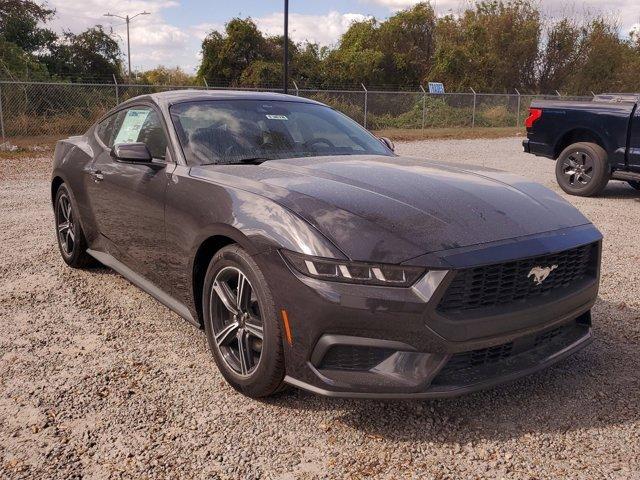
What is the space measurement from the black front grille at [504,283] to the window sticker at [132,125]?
8.65 ft

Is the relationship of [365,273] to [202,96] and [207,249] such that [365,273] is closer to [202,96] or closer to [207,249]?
[207,249]

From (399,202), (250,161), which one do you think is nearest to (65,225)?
(250,161)

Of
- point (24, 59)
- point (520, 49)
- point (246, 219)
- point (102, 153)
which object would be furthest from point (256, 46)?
point (246, 219)

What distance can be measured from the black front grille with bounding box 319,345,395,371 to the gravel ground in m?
0.38

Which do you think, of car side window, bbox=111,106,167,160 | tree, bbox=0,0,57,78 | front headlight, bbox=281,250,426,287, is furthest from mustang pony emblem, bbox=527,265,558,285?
tree, bbox=0,0,57,78

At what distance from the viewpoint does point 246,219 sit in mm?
2797

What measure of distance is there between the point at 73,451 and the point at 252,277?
3.48 ft

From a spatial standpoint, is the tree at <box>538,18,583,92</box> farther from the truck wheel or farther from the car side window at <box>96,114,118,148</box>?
the car side window at <box>96,114,118,148</box>

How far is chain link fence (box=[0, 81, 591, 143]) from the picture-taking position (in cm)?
1617

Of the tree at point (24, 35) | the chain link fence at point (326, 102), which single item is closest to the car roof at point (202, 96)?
the chain link fence at point (326, 102)

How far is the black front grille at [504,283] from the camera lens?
2443 mm

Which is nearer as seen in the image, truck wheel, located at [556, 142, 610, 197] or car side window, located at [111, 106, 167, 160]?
car side window, located at [111, 106, 167, 160]

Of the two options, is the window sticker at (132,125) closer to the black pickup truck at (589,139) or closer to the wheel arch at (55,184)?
the wheel arch at (55,184)

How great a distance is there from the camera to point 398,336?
7.89ft
